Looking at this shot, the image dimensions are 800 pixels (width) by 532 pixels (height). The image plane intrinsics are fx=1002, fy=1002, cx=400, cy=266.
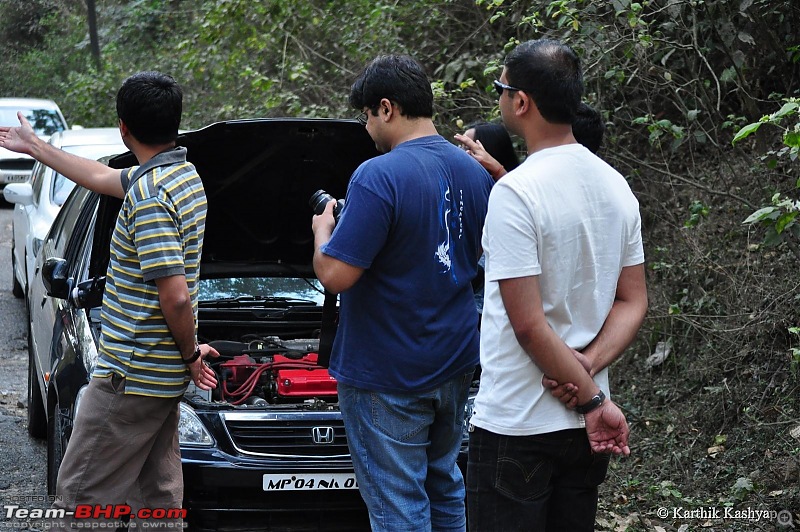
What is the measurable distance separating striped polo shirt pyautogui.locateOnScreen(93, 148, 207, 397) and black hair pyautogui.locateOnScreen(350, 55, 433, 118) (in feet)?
2.34

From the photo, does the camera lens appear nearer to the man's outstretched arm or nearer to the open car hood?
the man's outstretched arm

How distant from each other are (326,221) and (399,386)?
61cm

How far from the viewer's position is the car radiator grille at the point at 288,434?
14.3 feet

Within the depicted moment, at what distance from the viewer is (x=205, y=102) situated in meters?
16.5

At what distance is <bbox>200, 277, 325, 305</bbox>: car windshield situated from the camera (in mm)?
5938

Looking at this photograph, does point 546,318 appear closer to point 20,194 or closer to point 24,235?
point 20,194

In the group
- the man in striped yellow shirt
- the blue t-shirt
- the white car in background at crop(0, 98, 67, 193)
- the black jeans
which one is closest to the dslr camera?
the blue t-shirt

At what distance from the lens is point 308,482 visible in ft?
14.1

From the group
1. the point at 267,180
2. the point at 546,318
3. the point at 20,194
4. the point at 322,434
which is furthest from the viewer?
the point at 20,194

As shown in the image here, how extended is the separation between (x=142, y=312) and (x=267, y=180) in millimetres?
2344

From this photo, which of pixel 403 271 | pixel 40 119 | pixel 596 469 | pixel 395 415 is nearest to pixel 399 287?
pixel 403 271

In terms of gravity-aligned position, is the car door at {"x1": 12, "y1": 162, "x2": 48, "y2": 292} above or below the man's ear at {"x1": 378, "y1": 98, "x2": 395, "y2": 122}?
below

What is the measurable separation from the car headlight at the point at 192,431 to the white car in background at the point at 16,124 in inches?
546

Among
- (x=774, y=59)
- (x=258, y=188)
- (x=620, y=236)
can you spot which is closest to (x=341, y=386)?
(x=620, y=236)
